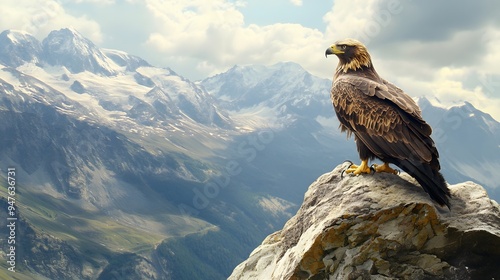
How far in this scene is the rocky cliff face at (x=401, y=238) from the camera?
10.6m

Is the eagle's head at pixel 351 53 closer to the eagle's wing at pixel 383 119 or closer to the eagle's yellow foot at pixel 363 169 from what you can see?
the eagle's wing at pixel 383 119

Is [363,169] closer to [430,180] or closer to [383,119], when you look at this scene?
[383,119]

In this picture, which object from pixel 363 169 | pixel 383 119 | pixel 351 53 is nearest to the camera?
pixel 383 119

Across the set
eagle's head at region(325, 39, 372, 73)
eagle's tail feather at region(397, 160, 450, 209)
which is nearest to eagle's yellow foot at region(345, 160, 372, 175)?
eagle's tail feather at region(397, 160, 450, 209)

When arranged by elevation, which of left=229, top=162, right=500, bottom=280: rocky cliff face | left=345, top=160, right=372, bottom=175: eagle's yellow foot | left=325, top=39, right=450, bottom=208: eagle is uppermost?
left=325, top=39, right=450, bottom=208: eagle

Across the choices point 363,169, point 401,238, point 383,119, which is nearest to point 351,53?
point 383,119

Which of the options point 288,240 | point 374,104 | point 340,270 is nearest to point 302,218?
point 288,240

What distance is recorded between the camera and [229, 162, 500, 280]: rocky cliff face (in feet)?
34.7

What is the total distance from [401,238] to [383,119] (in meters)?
3.28

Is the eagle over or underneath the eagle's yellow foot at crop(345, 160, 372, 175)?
over

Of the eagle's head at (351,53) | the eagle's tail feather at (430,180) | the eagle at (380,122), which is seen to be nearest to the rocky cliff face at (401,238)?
the eagle's tail feather at (430,180)

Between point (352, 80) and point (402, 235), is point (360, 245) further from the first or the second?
point (352, 80)

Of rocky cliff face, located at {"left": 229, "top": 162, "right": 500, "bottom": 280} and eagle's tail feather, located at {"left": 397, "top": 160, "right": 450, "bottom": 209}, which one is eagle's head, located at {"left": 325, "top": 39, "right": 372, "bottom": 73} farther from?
eagle's tail feather, located at {"left": 397, "top": 160, "right": 450, "bottom": 209}

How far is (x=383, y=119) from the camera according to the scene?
12117 mm
